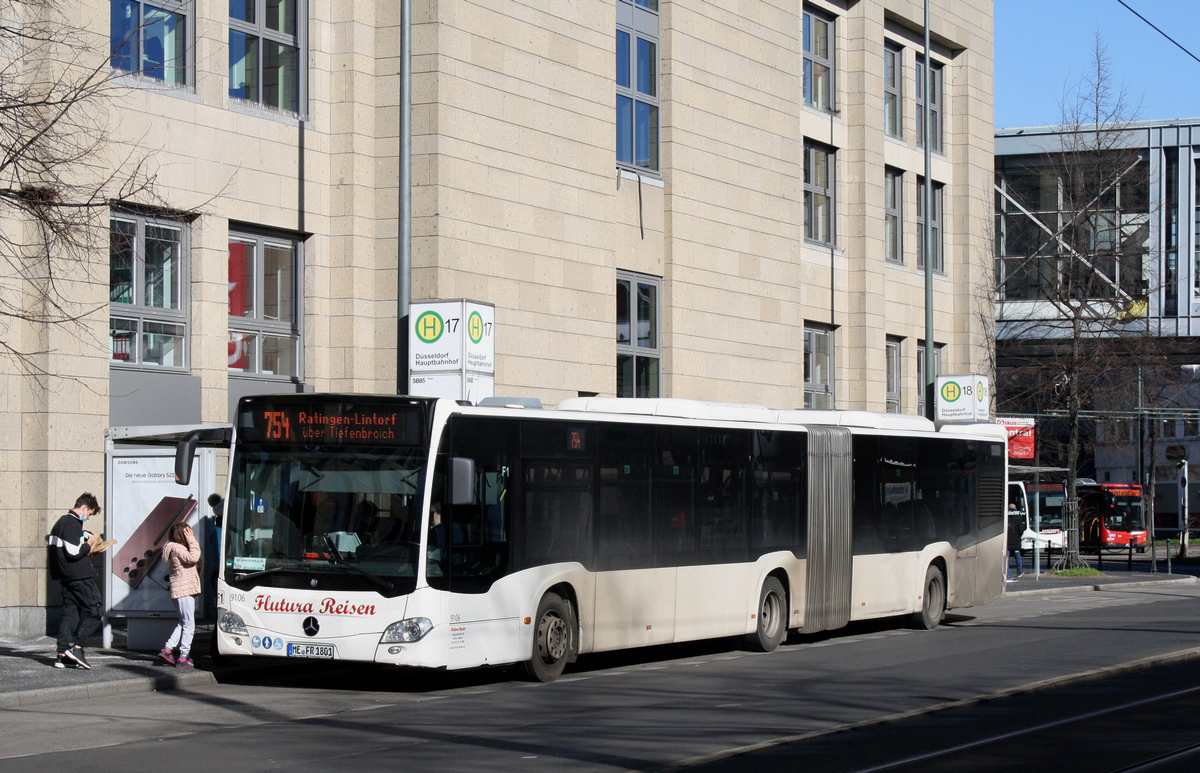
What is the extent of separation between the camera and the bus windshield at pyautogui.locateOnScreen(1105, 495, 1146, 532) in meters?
63.6

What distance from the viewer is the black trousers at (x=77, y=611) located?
15945 millimetres

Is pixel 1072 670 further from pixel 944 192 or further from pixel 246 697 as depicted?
pixel 944 192

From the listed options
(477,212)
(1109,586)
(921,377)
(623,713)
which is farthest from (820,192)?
(623,713)

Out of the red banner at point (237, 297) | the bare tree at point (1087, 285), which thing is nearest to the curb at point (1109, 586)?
the bare tree at point (1087, 285)

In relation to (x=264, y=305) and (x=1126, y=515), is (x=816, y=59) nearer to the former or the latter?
(x=264, y=305)

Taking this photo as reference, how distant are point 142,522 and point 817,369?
20.8 m

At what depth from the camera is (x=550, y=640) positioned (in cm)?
1600

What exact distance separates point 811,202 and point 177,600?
72.3ft

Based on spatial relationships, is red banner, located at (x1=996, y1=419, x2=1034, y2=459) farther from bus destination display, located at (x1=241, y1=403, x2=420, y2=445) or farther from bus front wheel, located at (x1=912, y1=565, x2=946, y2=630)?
bus destination display, located at (x1=241, y1=403, x2=420, y2=445)

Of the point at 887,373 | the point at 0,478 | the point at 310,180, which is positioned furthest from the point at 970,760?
the point at 887,373

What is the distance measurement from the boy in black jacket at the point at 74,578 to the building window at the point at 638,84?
1430 centimetres

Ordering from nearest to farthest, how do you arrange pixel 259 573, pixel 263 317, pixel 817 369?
pixel 259 573 → pixel 263 317 → pixel 817 369

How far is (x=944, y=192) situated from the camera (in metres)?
41.1

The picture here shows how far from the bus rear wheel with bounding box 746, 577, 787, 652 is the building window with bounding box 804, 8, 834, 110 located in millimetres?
17914
